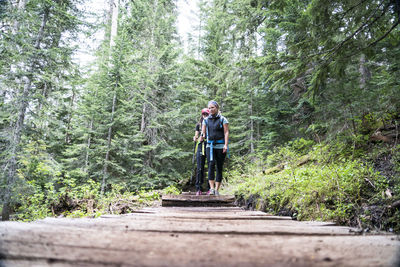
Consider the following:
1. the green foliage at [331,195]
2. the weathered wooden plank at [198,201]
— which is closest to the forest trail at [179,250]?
the green foliage at [331,195]

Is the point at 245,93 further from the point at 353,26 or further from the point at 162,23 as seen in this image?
the point at 353,26

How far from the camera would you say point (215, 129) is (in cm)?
565

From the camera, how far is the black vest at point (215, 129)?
221 inches

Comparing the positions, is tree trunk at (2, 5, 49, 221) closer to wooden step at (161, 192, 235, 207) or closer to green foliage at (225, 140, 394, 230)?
wooden step at (161, 192, 235, 207)

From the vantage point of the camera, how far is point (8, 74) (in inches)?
370

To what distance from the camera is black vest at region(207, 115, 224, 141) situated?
562 centimetres

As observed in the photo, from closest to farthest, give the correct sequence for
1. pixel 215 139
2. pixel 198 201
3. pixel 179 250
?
pixel 179 250 < pixel 198 201 < pixel 215 139

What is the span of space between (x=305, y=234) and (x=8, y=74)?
12.8m

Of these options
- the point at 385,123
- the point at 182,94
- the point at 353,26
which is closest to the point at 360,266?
the point at 353,26

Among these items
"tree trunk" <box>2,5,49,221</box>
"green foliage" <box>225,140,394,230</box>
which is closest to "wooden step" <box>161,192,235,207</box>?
"green foliage" <box>225,140,394,230</box>

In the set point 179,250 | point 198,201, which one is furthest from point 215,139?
point 179,250

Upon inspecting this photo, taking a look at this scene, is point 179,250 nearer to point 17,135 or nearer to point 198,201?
point 198,201

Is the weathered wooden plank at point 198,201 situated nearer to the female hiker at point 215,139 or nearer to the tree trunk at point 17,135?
the female hiker at point 215,139

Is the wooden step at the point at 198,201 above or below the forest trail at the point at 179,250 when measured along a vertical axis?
below
